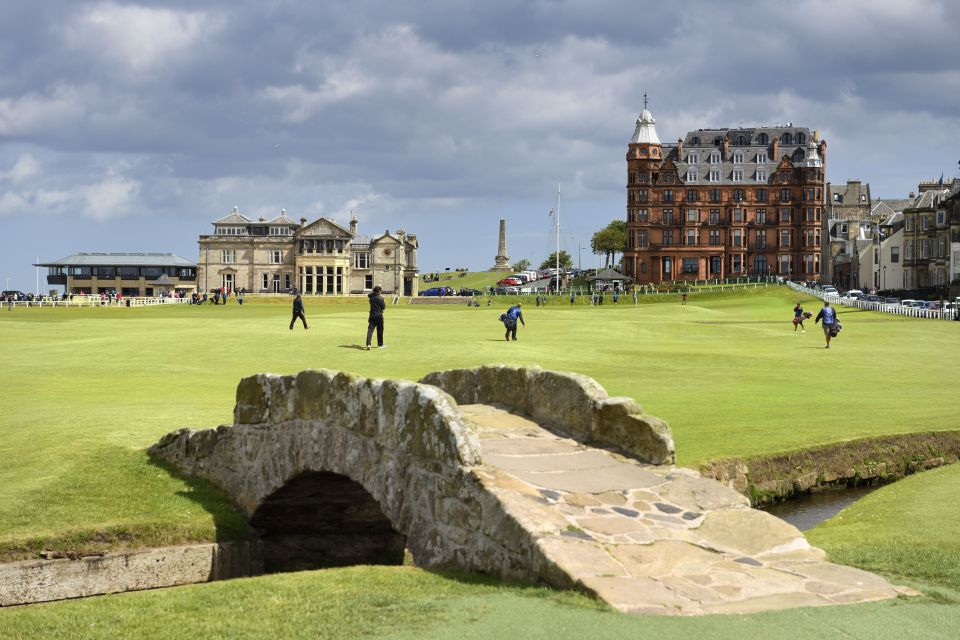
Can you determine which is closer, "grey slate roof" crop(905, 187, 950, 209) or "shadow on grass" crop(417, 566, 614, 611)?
"shadow on grass" crop(417, 566, 614, 611)

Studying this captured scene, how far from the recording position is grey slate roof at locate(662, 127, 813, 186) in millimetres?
150875

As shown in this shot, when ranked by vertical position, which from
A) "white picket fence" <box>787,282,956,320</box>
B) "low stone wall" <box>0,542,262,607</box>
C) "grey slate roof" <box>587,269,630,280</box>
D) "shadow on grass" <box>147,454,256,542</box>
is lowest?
"low stone wall" <box>0,542,262,607</box>

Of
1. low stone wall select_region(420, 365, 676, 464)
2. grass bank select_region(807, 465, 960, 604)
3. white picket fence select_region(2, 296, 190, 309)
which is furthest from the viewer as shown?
white picket fence select_region(2, 296, 190, 309)

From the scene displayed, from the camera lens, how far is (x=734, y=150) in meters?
153

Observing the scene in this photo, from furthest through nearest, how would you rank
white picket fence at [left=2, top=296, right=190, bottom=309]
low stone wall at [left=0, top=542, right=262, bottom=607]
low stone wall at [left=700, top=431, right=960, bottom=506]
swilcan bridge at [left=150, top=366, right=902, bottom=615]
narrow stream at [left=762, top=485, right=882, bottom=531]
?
white picket fence at [left=2, top=296, right=190, bottom=309]
low stone wall at [left=700, top=431, right=960, bottom=506]
narrow stream at [left=762, top=485, right=882, bottom=531]
low stone wall at [left=0, top=542, right=262, bottom=607]
swilcan bridge at [left=150, top=366, right=902, bottom=615]

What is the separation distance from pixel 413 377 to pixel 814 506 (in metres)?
16.4

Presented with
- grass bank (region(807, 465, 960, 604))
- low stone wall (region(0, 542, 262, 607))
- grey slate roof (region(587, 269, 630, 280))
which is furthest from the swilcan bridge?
grey slate roof (region(587, 269, 630, 280))

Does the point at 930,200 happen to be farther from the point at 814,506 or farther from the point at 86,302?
the point at 814,506

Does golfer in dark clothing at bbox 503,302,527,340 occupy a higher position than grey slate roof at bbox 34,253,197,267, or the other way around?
grey slate roof at bbox 34,253,197,267

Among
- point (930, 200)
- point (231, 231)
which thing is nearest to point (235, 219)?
point (231, 231)

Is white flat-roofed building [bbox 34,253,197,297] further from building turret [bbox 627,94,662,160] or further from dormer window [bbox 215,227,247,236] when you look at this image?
building turret [bbox 627,94,662,160]

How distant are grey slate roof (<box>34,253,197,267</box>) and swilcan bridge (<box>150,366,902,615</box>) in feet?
607

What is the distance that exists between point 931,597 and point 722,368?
2923 centimetres

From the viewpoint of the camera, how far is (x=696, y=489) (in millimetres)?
12773
